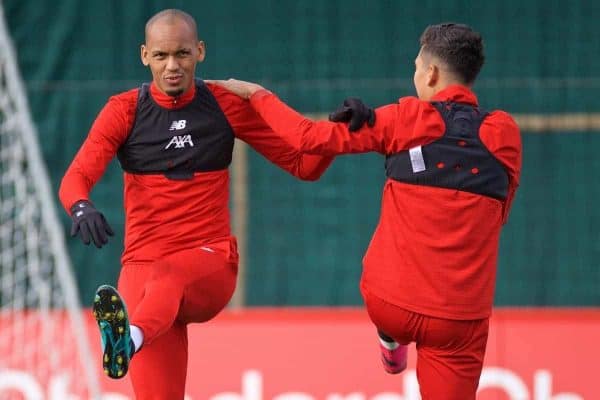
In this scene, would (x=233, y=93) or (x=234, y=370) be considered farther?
(x=234, y=370)

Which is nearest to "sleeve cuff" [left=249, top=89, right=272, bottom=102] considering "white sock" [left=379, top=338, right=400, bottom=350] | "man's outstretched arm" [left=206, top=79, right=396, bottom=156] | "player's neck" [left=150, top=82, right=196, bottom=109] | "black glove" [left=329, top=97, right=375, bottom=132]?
"man's outstretched arm" [left=206, top=79, right=396, bottom=156]

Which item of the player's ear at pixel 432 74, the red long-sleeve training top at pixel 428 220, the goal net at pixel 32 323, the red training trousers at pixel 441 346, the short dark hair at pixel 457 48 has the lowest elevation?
the goal net at pixel 32 323

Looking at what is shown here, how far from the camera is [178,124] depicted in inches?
227

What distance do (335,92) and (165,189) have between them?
4.20m

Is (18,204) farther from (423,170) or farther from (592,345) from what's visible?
(423,170)

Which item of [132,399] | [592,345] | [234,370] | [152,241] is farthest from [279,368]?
[152,241]

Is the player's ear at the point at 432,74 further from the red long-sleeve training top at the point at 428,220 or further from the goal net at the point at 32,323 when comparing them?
the goal net at the point at 32,323

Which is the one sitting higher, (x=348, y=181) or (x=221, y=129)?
(x=221, y=129)

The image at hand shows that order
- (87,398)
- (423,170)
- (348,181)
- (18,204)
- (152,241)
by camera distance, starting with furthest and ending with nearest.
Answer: (348,181), (18,204), (87,398), (152,241), (423,170)

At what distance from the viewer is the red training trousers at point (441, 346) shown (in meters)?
5.31

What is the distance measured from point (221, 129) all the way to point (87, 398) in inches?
107

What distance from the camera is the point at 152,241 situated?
5797mm

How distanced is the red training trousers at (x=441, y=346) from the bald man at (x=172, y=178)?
723 millimetres

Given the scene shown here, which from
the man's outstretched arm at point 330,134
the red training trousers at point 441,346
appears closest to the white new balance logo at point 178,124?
the man's outstretched arm at point 330,134
